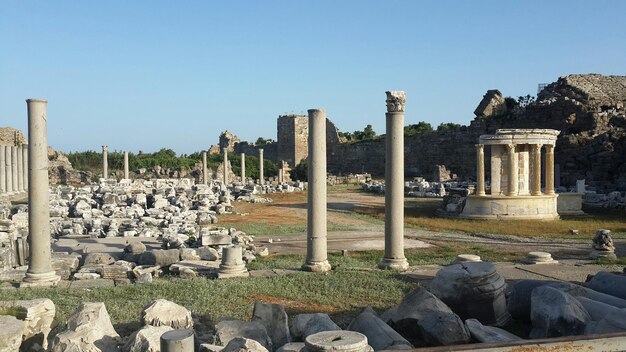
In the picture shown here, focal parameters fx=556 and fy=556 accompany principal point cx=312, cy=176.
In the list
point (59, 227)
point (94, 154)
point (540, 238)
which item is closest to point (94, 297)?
point (59, 227)

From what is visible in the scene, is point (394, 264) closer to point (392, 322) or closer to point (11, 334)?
point (392, 322)

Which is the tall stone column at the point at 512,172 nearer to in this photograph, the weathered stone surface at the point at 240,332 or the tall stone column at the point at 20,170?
the weathered stone surface at the point at 240,332

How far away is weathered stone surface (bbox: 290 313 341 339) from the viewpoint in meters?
6.41

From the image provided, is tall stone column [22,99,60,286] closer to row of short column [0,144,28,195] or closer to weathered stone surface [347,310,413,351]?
weathered stone surface [347,310,413,351]

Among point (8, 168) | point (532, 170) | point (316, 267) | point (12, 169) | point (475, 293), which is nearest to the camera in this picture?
point (475, 293)

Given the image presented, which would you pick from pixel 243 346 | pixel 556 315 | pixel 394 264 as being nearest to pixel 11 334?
pixel 243 346

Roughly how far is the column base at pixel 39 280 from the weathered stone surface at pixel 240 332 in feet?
17.4

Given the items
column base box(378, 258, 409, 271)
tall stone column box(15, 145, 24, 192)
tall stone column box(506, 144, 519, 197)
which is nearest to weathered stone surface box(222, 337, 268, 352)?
column base box(378, 258, 409, 271)

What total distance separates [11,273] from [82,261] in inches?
66.6

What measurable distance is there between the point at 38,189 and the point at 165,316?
16.8 feet

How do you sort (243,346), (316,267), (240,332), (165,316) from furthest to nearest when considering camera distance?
(316,267), (165,316), (240,332), (243,346)

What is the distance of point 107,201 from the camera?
2530 cm

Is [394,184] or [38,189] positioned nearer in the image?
[38,189]

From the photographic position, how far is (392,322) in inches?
274
